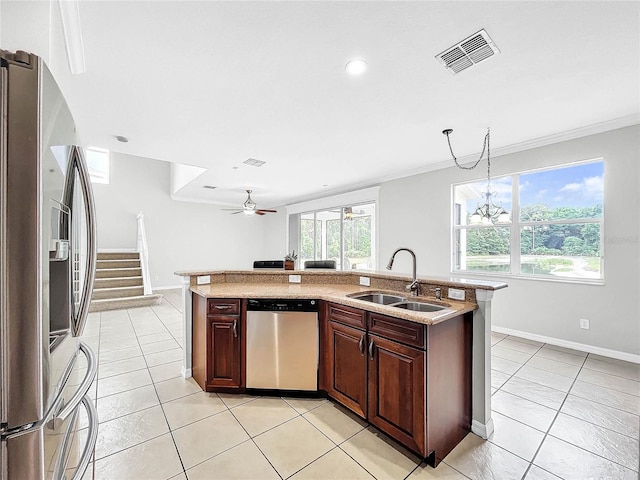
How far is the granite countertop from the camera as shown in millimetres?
1660

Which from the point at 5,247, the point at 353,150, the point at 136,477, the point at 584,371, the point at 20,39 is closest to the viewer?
the point at 5,247

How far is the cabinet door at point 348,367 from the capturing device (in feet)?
6.50

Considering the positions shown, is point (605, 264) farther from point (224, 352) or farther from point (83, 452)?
point (83, 452)

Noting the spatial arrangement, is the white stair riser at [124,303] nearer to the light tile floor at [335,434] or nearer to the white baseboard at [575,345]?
the light tile floor at [335,434]

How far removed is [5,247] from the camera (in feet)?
2.22

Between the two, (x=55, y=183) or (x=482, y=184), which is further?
(x=482, y=184)

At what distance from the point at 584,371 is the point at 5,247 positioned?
430 centimetres

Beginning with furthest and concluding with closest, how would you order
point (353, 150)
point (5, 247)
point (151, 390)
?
point (353, 150), point (151, 390), point (5, 247)

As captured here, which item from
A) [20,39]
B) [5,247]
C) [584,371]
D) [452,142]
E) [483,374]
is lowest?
[584,371]

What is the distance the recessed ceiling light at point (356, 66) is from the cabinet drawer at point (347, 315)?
5.91 feet

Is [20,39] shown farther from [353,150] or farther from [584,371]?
[584,371]

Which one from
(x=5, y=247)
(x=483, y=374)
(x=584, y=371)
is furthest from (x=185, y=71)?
(x=584, y=371)

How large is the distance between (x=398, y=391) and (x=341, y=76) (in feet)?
7.62

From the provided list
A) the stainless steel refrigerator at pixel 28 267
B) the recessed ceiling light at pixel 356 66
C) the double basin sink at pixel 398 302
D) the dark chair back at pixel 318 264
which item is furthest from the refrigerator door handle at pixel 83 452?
the dark chair back at pixel 318 264
